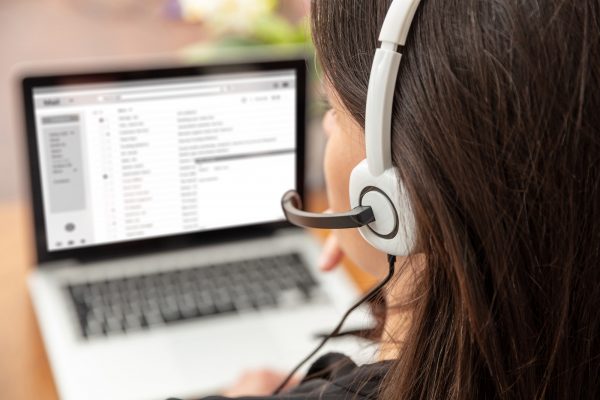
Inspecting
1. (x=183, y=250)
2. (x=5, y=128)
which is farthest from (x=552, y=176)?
(x=5, y=128)

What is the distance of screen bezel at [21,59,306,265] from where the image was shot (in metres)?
0.89

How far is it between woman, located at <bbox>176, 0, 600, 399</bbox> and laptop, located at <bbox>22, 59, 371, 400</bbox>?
1.21 ft

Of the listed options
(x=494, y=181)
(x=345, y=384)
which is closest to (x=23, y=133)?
(x=345, y=384)

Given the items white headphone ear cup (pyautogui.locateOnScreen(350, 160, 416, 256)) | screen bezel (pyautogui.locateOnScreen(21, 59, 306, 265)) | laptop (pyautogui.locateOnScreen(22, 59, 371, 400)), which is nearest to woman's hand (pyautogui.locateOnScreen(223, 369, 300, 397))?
laptop (pyautogui.locateOnScreen(22, 59, 371, 400))

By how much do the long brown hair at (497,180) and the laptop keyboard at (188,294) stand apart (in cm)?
45

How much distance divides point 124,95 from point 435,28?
523 millimetres

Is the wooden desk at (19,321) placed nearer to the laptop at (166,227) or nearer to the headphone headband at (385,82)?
the laptop at (166,227)

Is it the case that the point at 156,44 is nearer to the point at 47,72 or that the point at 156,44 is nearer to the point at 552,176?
the point at 47,72

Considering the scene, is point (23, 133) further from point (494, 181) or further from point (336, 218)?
point (494, 181)

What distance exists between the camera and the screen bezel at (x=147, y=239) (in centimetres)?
89

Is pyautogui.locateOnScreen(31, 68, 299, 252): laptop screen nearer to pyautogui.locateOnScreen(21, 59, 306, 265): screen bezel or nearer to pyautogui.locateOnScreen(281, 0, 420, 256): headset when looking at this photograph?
pyautogui.locateOnScreen(21, 59, 306, 265): screen bezel

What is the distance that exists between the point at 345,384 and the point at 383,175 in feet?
0.72

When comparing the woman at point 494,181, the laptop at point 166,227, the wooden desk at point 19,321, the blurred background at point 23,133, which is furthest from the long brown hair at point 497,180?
the wooden desk at point 19,321

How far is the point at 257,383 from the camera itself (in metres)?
0.85
